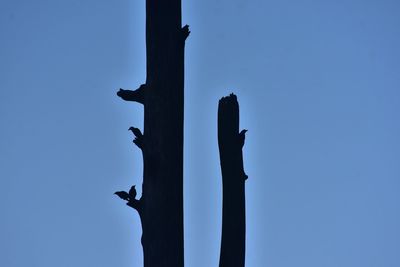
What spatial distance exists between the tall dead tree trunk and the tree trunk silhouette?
0.66 m

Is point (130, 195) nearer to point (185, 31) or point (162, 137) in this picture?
point (162, 137)

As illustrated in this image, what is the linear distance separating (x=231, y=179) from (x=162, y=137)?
3.21ft

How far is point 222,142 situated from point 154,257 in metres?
1.35

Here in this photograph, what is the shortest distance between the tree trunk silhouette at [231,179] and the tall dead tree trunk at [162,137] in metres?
0.66

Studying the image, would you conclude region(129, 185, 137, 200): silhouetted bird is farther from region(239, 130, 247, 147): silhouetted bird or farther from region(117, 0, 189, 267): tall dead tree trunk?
region(239, 130, 247, 147): silhouetted bird

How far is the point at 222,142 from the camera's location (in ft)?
16.5

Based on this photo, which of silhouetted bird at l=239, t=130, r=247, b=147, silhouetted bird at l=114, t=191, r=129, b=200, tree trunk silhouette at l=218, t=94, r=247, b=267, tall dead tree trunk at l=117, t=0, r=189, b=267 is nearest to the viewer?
silhouetted bird at l=114, t=191, r=129, b=200

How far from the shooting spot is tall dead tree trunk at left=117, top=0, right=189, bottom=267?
423 cm

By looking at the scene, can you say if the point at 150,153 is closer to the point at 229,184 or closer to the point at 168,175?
the point at 168,175

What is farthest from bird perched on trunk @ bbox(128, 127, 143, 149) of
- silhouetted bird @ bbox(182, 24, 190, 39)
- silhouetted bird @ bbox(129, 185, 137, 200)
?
silhouetted bird @ bbox(182, 24, 190, 39)

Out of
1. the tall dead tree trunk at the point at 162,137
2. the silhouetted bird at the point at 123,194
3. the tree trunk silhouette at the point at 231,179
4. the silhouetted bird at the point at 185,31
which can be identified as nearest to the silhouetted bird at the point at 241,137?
the tree trunk silhouette at the point at 231,179

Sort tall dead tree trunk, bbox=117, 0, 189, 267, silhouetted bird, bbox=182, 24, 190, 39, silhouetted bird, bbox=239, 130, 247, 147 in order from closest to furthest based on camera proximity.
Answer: tall dead tree trunk, bbox=117, 0, 189, 267 < silhouetted bird, bbox=182, 24, 190, 39 < silhouetted bird, bbox=239, 130, 247, 147

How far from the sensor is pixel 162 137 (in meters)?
4.34

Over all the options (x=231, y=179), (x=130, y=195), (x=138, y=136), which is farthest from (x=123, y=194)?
(x=231, y=179)
